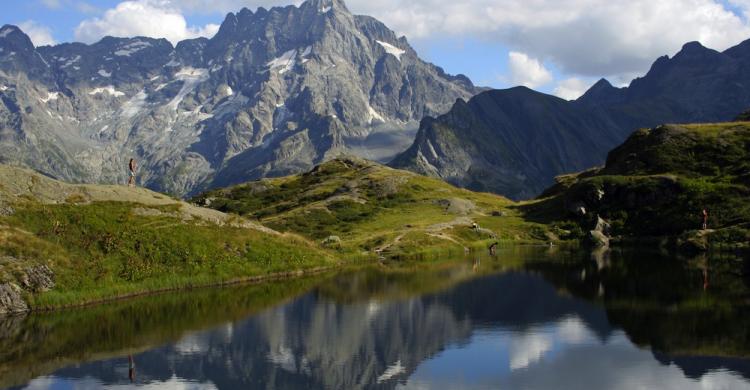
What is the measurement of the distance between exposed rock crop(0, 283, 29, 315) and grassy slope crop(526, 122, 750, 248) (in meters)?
121

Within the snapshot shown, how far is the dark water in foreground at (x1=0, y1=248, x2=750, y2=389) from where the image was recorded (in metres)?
48.7

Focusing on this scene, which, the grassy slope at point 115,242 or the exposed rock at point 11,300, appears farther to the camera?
the grassy slope at point 115,242

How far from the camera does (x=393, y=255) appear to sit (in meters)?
142

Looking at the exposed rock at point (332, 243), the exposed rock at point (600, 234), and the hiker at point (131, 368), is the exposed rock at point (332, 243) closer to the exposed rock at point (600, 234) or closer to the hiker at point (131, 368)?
the exposed rock at point (600, 234)

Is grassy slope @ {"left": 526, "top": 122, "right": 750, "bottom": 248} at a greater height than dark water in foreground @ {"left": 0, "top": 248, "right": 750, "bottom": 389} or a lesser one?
greater

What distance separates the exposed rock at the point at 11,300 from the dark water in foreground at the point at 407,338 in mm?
2470

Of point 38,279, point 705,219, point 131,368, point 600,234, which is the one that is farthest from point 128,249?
point 600,234

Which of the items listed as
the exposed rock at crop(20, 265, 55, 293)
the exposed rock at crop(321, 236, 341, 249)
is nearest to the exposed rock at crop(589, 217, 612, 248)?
the exposed rock at crop(321, 236, 341, 249)

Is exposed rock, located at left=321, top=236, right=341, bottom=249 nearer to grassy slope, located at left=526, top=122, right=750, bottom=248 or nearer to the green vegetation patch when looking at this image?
the green vegetation patch

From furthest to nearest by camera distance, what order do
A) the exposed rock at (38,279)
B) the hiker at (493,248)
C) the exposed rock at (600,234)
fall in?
1. the exposed rock at (600,234)
2. the hiker at (493,248)
3. the exposed rock at (38,279)

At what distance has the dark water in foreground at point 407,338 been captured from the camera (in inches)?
1916

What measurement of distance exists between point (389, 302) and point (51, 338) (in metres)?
37.4

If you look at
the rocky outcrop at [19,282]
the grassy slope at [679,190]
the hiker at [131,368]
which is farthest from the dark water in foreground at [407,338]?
the grassy slope at [679,190]

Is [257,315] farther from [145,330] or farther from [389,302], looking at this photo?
[389,302]
